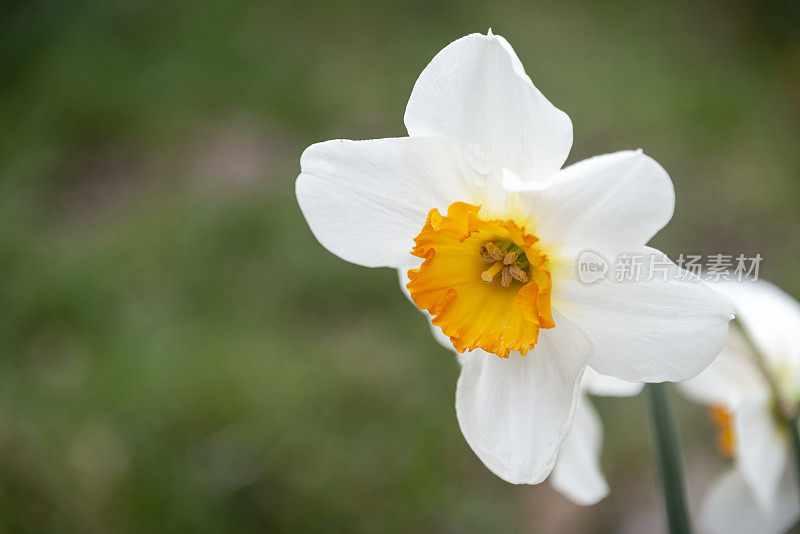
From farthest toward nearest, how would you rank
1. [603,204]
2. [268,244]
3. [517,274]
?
1. [268,244]
2. [517,274]
3. [603,204]

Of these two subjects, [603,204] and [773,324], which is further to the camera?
[773,324]

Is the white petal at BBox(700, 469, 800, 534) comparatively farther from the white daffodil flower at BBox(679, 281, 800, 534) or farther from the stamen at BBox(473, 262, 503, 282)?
the stamen at BBox(473, 262, 503, 282)

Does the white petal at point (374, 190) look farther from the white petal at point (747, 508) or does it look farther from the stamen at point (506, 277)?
the white petal at point (747, 508)

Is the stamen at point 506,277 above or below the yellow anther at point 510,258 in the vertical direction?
below

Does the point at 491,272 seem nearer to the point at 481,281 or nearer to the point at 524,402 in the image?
the point at 481,281

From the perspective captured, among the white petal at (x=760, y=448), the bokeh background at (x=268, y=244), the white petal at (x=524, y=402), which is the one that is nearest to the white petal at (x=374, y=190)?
the white petal at (x=524, y=402)

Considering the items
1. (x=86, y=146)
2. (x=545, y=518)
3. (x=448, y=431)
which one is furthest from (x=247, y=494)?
(x=86, y=146)

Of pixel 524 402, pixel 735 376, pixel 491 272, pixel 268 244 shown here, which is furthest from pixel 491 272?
pixel 268 244
